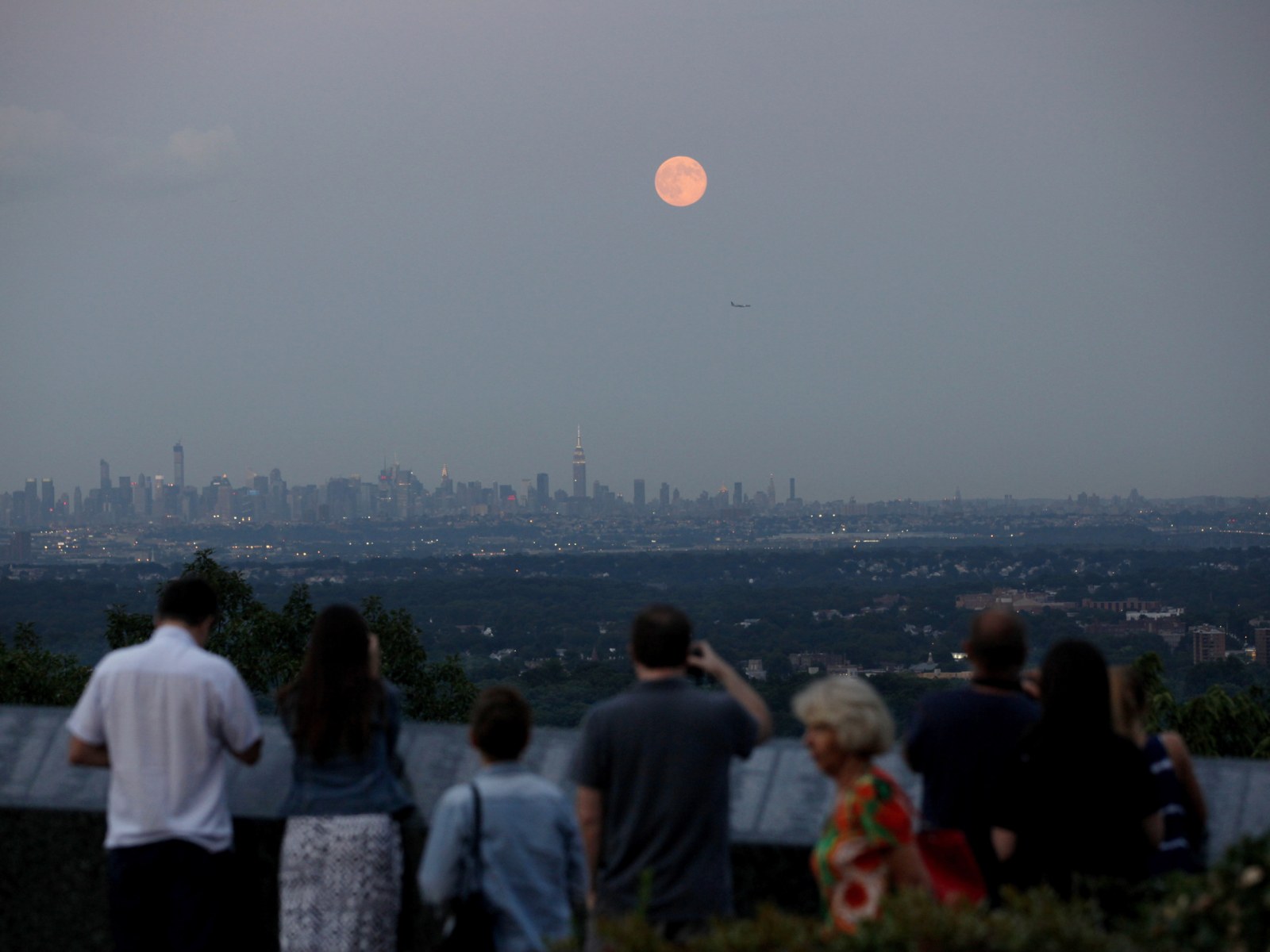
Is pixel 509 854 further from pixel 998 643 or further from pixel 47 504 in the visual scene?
pixel 47 504

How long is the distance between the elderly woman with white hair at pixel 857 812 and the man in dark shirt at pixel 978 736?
50 cm

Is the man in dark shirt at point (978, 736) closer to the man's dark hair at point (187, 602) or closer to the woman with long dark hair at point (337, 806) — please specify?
the woman with long dark hair at point (337, 806)

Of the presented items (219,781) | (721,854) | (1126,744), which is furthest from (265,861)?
(1126,744)

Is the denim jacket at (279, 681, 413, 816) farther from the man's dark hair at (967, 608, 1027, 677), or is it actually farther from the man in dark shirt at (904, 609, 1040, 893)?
the man's dark hair at (967, 608, 1027, 677)

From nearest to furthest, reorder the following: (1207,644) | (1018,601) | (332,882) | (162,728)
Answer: (332,882), (162,728), (1207,644), (1018,601)

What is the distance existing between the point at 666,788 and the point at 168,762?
1.47 meters

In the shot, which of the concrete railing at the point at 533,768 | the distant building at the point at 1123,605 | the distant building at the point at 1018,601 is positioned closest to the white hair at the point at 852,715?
the concrete railing at the point at 533,768

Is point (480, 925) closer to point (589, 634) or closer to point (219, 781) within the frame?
point (219, 781)

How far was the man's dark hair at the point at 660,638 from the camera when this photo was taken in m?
3.33

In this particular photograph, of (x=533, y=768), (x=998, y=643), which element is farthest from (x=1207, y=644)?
(x=998, y=643)

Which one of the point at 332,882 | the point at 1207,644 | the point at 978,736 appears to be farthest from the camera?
the point at 1207,644

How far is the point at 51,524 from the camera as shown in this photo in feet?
590

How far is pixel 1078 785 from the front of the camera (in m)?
3.24

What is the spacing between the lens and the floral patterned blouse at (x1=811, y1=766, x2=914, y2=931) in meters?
2.88
